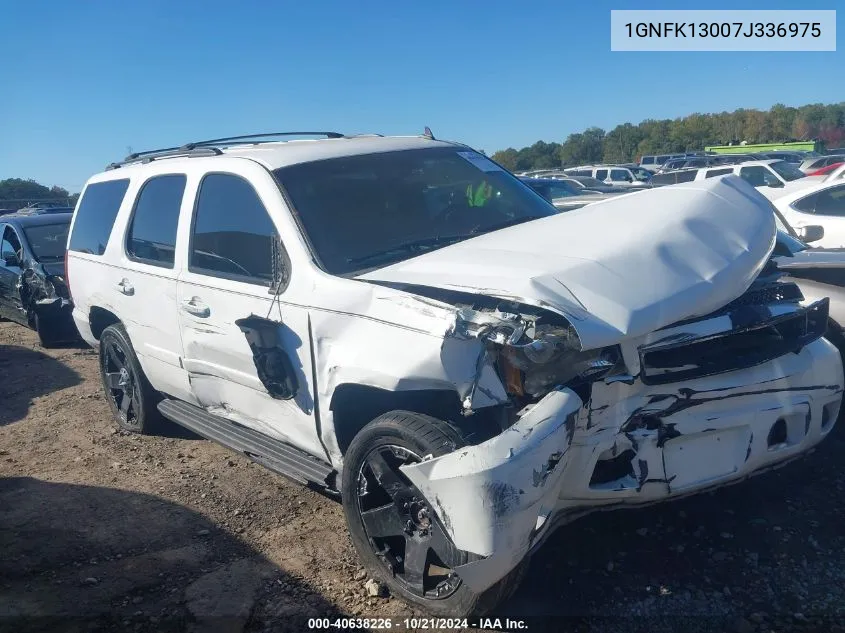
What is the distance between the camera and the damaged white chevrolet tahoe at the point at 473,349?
265cm

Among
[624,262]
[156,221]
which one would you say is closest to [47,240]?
→ [156,221]

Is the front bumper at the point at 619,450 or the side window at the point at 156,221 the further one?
the side window at the point at 156,221

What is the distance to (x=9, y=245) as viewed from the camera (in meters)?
10.0

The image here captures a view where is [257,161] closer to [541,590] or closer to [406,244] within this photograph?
[406,244]

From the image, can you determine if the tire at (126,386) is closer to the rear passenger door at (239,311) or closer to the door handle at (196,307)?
the rear passenger door at (239,311)

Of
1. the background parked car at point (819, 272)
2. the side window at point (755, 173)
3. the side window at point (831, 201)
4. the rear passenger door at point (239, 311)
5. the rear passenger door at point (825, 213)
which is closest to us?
the rear passenger door at point (239, 311)

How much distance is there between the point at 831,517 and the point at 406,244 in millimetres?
2306

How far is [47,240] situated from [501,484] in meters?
9.06

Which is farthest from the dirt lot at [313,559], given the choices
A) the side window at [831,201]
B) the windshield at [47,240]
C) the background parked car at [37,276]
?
the windshield at [47,240]

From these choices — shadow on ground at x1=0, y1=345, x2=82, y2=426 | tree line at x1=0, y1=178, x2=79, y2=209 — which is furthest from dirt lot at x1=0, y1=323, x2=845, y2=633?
tree line at x1=0, y1=178, x2=79, y2=209

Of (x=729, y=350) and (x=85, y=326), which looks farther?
(x=85, y=326)

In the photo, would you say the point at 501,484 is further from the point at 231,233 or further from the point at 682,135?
the point at 682,135

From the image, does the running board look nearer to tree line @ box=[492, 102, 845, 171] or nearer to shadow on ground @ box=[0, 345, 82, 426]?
shadow on ground @ box=[0, 345, 82, 426]

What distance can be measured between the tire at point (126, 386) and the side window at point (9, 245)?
16.4ft
